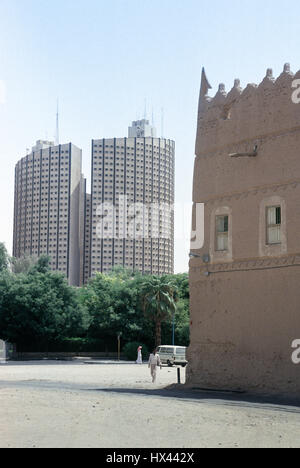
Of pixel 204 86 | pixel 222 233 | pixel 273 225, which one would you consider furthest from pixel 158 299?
pixel 273 225

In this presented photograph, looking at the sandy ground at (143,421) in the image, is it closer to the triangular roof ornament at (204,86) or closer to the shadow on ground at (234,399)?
the shadow on ground at (234,399)

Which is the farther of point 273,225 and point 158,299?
point 158,299

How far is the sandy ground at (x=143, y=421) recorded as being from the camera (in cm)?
1232

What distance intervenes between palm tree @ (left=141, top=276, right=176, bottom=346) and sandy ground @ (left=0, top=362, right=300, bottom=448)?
4000 centimetres

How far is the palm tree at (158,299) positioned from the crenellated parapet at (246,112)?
3618 centimetres

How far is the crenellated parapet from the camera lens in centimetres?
2409

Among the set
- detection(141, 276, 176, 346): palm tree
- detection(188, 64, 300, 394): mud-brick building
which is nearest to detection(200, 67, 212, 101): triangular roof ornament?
detection(188, 64, 300, 394): mud-brick building

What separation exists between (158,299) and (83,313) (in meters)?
7.94

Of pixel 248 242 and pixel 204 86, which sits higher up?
pixel 204 86

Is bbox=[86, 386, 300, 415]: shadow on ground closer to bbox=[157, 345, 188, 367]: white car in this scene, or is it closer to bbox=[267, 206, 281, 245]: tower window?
bbox=[267, 206, 281, 245]: tower window

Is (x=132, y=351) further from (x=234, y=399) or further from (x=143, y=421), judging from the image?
(x=143, y=421)

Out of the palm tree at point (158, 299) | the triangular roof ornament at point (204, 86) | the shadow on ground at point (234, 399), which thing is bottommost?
the shadow on ground at point (234, 399)

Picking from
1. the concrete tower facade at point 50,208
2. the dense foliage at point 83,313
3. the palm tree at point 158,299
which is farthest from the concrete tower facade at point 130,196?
the palm tree at point 158,299

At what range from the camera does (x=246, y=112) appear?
2561 centimetres
